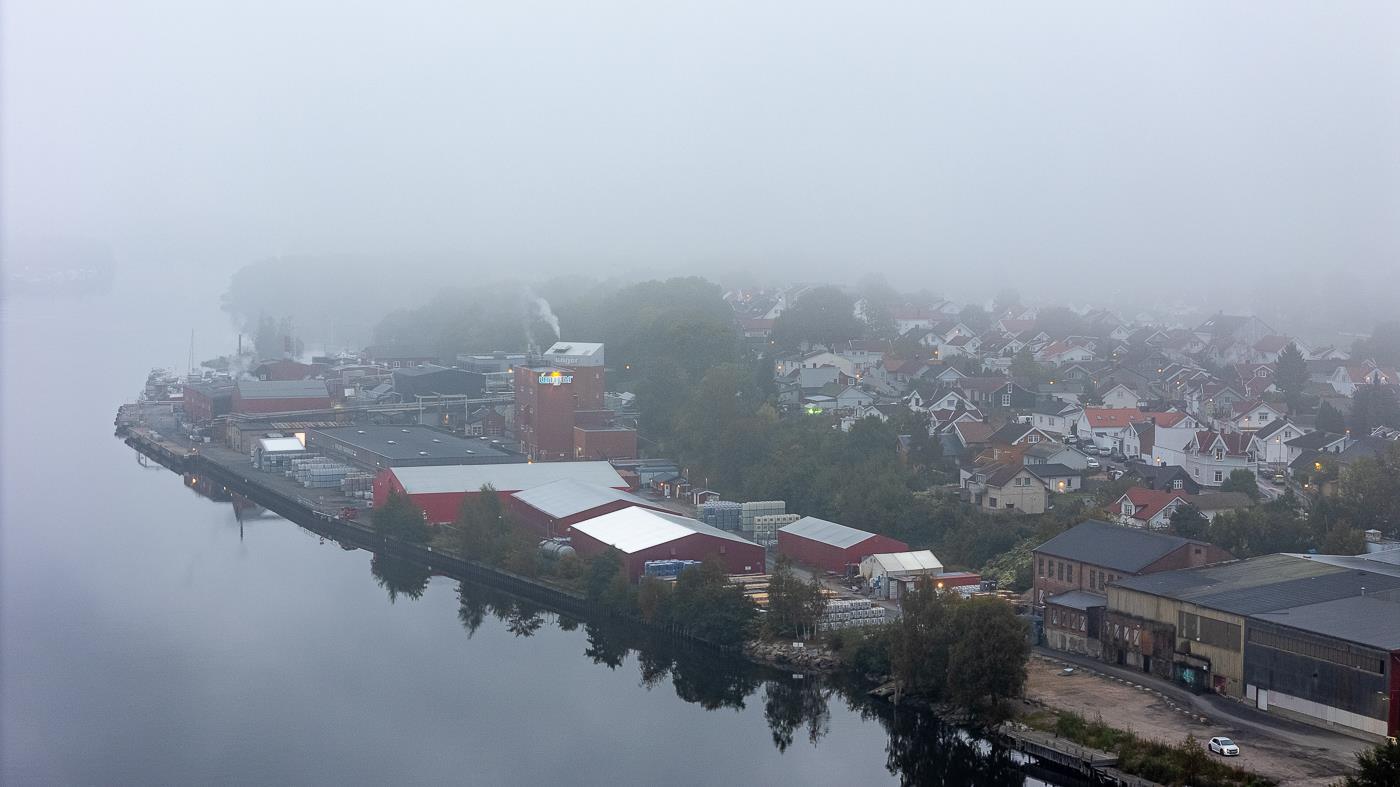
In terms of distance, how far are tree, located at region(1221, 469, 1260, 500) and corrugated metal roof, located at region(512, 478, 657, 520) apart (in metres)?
3.41

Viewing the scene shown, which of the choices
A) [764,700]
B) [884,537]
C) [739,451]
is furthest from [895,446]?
[764,700]

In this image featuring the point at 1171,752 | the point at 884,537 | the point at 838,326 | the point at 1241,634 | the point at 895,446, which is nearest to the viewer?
the point at 1171,752

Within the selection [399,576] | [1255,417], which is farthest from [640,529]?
[1255,417]

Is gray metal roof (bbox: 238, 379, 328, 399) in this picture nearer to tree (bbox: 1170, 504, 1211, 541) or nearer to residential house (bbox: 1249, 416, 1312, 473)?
residential house (bbox: 1249, 416, 1312, 473)

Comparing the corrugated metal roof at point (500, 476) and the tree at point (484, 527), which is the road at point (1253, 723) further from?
the corrugated metal roof at point (500, 476)

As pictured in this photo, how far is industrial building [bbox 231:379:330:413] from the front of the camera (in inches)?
563

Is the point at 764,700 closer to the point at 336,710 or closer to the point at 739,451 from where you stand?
the point at 336,710

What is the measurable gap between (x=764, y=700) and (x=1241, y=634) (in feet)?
6.22

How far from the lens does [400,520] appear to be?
30.5 ft

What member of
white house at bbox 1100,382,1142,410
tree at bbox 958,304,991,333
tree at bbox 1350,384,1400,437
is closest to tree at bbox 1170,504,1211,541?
tree at bbox 1350,384,1400,437

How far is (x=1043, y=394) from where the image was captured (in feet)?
42.2

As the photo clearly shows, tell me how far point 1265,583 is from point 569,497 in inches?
182

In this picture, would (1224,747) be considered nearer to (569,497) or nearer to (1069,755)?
(1069,755)

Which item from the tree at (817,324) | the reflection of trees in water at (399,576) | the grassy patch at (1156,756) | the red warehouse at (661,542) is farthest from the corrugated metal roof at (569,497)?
the tree at (817,324)
